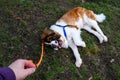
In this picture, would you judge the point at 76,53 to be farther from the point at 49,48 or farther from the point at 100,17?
the point at 100,17

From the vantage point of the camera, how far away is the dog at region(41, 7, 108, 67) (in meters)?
5.34

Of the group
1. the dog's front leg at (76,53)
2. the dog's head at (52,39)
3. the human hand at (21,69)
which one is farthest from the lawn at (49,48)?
the human hand at (21,69)

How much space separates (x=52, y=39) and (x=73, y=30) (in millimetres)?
773

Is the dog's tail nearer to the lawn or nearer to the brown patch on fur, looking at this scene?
the lawn

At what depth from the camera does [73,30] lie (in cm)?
585

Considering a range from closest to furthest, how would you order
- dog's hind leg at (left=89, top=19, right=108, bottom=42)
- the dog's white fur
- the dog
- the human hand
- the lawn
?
the human hand, the lawn, the dog, the dog's white fur, dog's hind leg at (left=89, top=19, right=108, bottom=42)

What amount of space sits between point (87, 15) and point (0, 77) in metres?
5.12

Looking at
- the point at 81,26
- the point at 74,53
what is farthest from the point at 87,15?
the point at 74,53

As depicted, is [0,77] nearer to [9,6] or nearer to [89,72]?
[89,72]

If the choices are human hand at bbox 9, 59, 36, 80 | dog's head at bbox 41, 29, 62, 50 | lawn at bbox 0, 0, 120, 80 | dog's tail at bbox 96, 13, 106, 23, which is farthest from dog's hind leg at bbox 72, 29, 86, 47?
human hand at bbox 9, 59, 36, 80

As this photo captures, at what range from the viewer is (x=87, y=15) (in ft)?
21.0

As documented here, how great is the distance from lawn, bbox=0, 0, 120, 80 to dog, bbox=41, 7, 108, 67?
12 cm

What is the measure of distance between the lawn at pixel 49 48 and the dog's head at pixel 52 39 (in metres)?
0.20

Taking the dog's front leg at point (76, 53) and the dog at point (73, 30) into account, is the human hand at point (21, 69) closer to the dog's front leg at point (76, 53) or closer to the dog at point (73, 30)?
the dog at point (73, 30)
